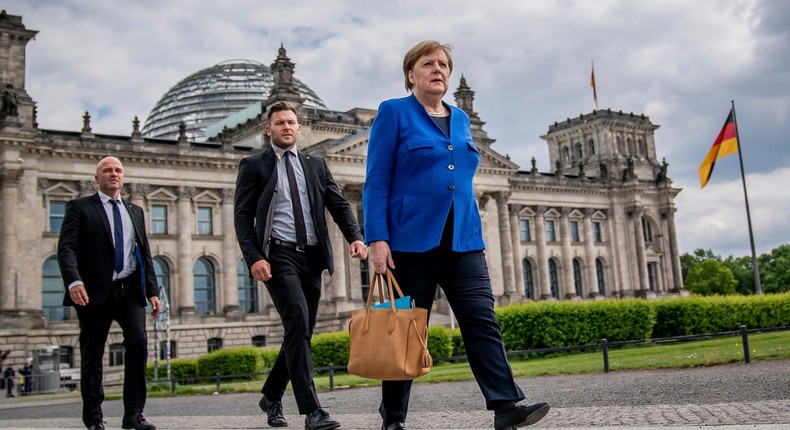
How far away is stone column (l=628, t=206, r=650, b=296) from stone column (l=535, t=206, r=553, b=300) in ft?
33.0

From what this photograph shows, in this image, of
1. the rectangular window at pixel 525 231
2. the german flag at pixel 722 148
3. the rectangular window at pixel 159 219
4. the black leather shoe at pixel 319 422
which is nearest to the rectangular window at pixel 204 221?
the rectangular window at pixel 159 219

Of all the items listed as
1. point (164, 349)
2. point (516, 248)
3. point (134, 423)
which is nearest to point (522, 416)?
point (134, 423)

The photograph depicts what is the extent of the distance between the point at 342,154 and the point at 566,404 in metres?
44.8

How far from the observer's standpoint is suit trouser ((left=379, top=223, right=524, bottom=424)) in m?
6.07

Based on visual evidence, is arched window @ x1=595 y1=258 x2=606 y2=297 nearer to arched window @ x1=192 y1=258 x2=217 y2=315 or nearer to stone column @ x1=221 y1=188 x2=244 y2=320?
stone column @ x1=221 y1=188 x2=244 y2=320

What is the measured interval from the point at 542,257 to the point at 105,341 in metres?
63.2

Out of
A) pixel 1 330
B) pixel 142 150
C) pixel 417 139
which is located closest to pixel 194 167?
pixel 142 150

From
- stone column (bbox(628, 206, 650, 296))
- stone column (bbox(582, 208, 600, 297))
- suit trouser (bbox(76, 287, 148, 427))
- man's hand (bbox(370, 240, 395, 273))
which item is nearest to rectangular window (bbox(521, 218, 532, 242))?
stone column (bbox(582, 208, 600, 297))

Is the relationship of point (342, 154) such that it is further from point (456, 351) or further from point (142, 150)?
point (456, 351)

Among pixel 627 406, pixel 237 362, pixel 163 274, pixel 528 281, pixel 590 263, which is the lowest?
pixel 237 362

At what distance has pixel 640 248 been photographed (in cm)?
7531

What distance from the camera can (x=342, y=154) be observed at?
54656mm

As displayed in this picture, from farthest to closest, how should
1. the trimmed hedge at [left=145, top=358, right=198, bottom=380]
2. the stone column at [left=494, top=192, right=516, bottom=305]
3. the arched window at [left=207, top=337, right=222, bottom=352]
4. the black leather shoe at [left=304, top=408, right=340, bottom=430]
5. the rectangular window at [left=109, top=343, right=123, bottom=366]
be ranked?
the stone column at [left=494, top=192, right=516, bottom=305]
the arched window at [left=207, top=337, right=222, bottom=352]
the rectangular window at [left=109, top=343, right=123, bottom=366]
the trimmed hedge at [left=145, top=358, right=198, bottom=380]
the black leather shoe at [left=304, top=408, right=340, bottom=430]

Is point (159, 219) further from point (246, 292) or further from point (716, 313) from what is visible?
point (716, 313)
